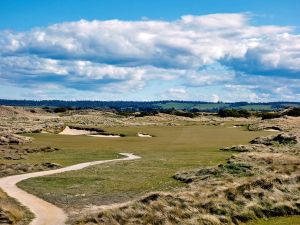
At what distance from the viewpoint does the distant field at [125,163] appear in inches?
1635

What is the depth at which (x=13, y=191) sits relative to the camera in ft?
138

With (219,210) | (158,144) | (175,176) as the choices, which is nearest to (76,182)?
(175,176)

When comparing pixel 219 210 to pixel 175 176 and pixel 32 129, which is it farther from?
pixel 32 129

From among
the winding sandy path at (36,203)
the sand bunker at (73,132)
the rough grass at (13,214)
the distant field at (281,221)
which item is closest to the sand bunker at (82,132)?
the sand bunker at (73,132)

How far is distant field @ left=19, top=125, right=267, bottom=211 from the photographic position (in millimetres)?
41531

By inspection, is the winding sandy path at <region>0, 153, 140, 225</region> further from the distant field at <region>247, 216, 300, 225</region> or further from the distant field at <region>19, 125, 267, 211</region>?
the distant field at <region>247, 216, 300, 225</region>

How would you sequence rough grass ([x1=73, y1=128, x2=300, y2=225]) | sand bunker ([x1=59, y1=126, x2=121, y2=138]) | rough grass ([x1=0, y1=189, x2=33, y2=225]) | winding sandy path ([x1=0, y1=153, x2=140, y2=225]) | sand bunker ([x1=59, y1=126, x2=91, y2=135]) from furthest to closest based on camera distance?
sand bunker ([x1=59, y1=126, x2=91, y2=135]), sand bunker ([x1=59, y1=126, x2=121, y2=138]), winding sandy path ([x1=0, y1=153, x2=140, y2=225]), rough grass ([x1=0, y1=189, x2=33, y2=225]), rough grass ([x1=73, y1=128, x2=300, y2=225])

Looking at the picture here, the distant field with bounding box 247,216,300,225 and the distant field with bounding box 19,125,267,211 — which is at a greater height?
the distant field with bounding box 247,216,300,225

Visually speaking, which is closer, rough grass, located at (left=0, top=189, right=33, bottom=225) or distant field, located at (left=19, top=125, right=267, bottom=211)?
rough grass, located at (left=0, top=189, right=33, bottom=225)

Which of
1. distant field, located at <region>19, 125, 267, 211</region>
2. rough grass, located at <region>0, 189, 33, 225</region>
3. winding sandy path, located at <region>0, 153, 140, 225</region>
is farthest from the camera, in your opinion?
distant field, located at <region>19, 125, 267, 211</region>

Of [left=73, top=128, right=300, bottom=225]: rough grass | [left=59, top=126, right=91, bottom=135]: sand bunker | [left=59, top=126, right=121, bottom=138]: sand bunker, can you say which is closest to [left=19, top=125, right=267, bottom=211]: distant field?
[left=59, top=126, right=121, bottom=138]: sand bunker

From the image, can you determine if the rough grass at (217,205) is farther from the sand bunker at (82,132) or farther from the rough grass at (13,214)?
the sand bunker at (82,132)

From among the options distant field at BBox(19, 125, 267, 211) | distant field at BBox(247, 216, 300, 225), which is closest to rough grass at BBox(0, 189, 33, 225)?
distant field at BBox(19, 125, 267, 211)

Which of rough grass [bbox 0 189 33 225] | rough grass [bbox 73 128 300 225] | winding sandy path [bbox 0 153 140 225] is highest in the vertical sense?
rough grass [bbox 73 128 300 225]
